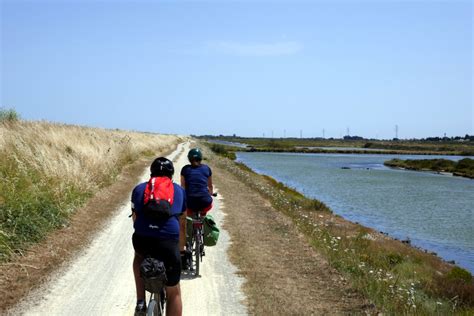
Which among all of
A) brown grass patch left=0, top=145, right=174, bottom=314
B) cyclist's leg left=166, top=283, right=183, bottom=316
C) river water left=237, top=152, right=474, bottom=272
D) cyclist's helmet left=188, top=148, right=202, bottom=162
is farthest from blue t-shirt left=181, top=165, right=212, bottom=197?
river water left=237, top=152, right=474, bottom=272

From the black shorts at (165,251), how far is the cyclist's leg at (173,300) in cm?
16

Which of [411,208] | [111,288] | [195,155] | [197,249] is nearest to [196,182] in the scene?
[195,155]

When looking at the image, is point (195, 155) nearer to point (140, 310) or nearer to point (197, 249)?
point (197, 249)

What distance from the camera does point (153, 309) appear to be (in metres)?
5.04

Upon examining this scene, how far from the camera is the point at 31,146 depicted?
16562 mm

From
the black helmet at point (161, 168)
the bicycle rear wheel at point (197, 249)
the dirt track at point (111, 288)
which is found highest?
the black helmet at point (161, 168)

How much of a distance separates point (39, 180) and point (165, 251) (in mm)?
9580

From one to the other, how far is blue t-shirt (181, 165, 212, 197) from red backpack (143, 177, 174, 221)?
12.3ft

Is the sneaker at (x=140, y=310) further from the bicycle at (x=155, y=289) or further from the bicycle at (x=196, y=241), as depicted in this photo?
the bicycle at (x=196, y=241)

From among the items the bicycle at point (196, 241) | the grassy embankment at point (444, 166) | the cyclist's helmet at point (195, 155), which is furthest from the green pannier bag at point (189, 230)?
the grassy embankment at point (444, 166)

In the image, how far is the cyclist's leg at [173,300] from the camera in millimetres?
5070

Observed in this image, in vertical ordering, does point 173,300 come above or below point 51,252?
above

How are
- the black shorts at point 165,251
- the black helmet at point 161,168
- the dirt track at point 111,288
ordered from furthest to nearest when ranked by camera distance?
1. the dirt track at point 111,288
2. the black helmet at point 161,168
3. the black shorts at point 165,251

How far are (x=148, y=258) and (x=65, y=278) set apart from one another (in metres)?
4.31
